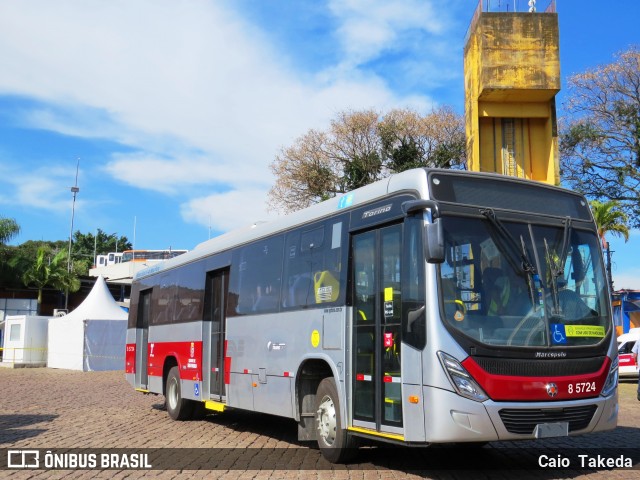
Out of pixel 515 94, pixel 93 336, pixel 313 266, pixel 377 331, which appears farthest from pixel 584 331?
A: pixel 93 336

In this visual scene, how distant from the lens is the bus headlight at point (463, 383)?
648 centimetres

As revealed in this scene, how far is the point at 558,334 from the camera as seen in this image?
698cm

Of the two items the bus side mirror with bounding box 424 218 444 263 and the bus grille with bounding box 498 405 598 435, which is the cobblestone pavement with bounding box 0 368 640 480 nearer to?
the bus grille with bounding box 498 405 598 435

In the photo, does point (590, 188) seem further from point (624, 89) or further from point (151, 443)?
A: point (151, 443)

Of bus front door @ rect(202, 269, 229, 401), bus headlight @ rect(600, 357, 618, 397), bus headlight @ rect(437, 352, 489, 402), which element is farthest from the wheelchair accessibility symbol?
bus front door @ rect(202, 269, 229, 401)

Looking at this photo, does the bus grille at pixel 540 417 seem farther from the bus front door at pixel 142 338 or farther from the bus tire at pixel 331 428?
the bus front door at pixel 142 338

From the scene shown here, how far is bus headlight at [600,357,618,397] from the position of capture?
23.9ft

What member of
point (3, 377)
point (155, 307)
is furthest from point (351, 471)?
point (3, 377)

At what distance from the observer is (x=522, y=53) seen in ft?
69.7

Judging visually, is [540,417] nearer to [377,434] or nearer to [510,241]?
[377,434]

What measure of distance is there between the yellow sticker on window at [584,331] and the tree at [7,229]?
44203 mm

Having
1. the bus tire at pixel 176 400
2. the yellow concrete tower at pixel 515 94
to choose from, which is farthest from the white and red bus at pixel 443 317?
the yellow concrete tower at pixel 515 94

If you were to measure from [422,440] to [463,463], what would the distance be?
6.69 ft

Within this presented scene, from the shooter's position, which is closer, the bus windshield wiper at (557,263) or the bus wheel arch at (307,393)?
the bus windshield wiper at (557,263)
